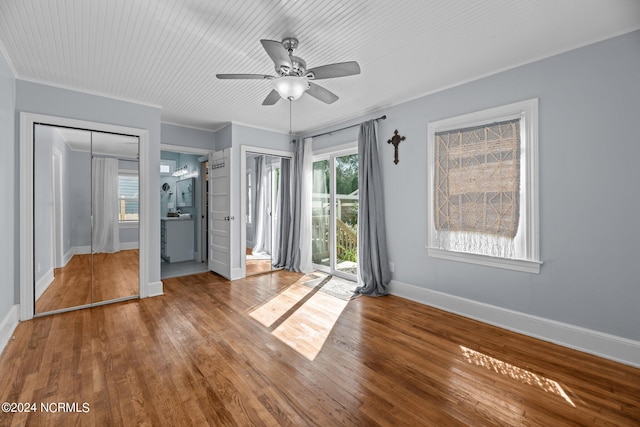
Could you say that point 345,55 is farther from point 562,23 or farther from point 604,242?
point 604,242

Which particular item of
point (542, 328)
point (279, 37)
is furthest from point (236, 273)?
point (542, 328)

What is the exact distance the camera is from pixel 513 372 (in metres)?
2.18

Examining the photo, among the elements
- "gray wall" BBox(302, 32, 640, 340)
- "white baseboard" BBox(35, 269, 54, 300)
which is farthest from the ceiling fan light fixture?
"white baseboard" BBox(35, 269, 54, 300)

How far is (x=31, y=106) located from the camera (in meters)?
3.17

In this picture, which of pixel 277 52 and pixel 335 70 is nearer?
pixel 277 52

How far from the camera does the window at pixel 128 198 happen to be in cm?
372

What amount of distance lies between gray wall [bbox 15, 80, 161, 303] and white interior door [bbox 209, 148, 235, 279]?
3.59ft

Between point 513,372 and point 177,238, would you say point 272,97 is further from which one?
point 177,238

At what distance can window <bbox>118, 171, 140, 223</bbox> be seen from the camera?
3721mm

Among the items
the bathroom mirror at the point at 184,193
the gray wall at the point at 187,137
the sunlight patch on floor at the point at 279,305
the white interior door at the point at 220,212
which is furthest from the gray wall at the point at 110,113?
the bathroom mirror at the point at 184,193

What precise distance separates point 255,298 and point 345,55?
3117mm

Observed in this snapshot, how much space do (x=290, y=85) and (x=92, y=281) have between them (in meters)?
3.44

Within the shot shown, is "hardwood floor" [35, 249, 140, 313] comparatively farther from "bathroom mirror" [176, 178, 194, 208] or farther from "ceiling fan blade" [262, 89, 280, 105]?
"bathroom mirror" [176, 178, 194, 208]

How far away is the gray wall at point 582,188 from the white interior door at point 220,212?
362cm
